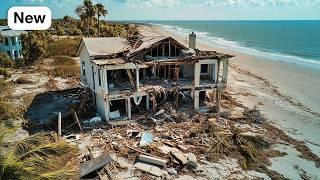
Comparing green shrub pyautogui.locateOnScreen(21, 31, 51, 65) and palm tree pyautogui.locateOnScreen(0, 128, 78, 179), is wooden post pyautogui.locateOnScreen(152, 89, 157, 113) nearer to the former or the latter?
palm tree pyautogui.locateOnScreen(0, 128, 78, 179)

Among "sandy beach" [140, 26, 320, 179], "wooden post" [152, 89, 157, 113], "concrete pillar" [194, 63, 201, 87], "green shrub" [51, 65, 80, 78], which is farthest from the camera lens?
"green shrub" [51, 65, 80, 78]

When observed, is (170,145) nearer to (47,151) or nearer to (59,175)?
(47,151)

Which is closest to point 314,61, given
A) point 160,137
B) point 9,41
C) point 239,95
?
point 239,95

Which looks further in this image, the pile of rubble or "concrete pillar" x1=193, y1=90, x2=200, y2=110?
"concrete pillar" x1=193, y1=90, x2=200, y2=110

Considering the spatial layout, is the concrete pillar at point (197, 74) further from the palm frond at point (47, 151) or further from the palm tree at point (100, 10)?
the palm tree at point (100, 10)

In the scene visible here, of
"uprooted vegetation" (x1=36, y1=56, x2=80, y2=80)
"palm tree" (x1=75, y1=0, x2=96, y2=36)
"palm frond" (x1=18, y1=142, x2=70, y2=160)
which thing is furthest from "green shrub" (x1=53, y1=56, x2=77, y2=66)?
"palm frond" (x1=18, y1=142, x2=70, y2=160)

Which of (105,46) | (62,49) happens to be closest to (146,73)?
(105,46)

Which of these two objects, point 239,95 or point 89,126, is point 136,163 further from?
point 239,95
